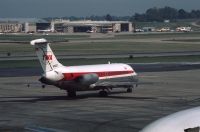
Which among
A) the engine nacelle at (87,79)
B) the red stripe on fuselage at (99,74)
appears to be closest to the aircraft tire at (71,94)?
the red stripe on fuselage at (99,74)

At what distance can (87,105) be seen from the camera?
4588cm

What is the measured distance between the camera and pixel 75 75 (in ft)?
162

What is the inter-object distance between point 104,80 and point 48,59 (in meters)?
6.00

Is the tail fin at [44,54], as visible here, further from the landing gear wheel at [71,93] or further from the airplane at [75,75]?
the landing gear wheel at [71,93]

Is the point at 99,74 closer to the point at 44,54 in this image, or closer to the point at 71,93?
the point at 71,93

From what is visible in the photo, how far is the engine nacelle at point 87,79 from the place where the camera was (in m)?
48.9

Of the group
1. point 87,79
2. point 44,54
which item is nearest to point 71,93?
point 87,79

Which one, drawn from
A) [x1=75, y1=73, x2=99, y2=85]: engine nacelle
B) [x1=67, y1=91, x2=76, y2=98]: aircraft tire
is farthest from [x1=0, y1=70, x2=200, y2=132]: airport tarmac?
[x1=75, y1=73, x2=99, y2=85]: engine nacelle

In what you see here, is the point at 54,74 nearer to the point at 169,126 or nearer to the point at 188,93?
the point at 188,93

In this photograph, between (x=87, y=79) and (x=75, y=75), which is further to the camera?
(x=75, y=75)

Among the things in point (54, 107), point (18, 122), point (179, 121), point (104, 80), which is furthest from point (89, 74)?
point (179, 121)

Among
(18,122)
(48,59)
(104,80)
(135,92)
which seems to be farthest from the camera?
(135,92)

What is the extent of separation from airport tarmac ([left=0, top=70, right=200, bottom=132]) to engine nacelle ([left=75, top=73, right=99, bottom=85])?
1.61m

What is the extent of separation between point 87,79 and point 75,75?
107 centimetres
